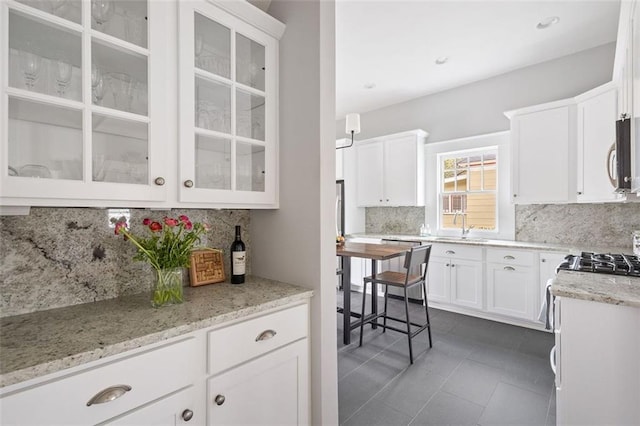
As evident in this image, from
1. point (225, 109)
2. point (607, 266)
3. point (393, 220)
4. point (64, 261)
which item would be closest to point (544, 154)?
point (607, 266)

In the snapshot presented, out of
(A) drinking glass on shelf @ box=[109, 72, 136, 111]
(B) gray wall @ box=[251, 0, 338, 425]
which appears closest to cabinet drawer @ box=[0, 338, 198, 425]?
(B) gray wall @ box=[251, 0, 338, 425]

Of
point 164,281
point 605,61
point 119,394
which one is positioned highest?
point 605,61

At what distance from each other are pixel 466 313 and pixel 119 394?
12.5ft

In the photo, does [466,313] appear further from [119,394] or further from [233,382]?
[119,394]

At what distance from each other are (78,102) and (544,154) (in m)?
4.03

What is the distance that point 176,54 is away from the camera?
1.34m

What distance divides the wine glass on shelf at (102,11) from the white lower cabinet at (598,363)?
235 centimetres

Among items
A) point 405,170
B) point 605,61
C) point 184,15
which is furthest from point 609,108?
point 184,15

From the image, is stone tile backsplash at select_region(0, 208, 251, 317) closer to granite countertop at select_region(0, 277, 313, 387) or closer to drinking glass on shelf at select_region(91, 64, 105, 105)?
granite countertop at select_region(0, 277, 313, 387)

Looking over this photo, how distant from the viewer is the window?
13.6ft

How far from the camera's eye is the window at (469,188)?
4.16m

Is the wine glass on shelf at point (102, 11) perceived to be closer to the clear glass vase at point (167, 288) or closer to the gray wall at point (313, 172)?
the gray wall at point (313, 172)

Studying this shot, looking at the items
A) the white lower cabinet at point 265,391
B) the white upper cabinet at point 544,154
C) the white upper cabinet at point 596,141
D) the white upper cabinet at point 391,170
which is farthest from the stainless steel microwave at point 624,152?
the white upper cabinet at point 391,170

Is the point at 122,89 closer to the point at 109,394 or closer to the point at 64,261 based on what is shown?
the point at 64,261
